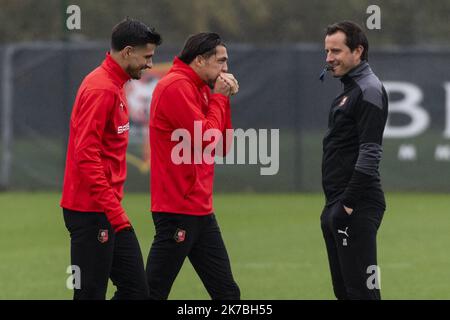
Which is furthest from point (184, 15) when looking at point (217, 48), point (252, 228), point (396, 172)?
point (217, 48)

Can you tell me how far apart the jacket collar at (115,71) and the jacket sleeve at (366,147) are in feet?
5.13

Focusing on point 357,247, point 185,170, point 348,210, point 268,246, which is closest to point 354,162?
point 348,210

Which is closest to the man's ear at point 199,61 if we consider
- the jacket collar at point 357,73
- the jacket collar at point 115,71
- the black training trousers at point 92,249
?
the jacket collar at point 115,71

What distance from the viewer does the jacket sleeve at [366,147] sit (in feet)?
24.8

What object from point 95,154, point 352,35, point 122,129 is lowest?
point 95,154

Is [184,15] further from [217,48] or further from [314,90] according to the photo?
[217,48]

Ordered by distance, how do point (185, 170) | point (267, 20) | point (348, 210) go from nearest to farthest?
point (348, 210)
point (185, 170)
point (267, 20)

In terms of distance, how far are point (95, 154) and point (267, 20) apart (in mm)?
18684

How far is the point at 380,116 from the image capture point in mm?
7586

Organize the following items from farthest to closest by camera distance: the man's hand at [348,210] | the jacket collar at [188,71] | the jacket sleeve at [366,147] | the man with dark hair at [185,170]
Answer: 1. the jacket collar at [188,71]
2. the man with dark hair at [185,170]
3. the man's hand at [348,210]
4. the jacket sleeve at [366,147]

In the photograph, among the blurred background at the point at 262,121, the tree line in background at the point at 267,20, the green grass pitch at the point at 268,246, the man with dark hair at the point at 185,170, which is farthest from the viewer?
the tree line in background at the point at 267,20

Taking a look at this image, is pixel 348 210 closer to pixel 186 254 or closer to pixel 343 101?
pixel 343 101

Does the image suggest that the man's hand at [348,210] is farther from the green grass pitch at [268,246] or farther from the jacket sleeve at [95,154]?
the green grass pitch at [268,246]

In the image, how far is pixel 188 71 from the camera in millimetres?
8047
